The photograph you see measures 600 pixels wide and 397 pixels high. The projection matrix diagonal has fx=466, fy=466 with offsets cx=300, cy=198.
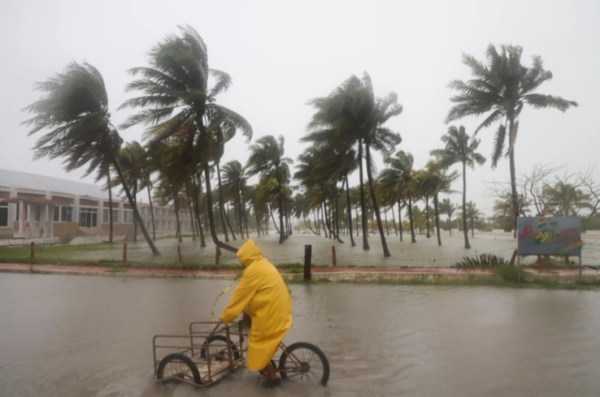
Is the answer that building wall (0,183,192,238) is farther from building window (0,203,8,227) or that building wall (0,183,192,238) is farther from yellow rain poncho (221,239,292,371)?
yellow rain poncho (221,239,292,371)

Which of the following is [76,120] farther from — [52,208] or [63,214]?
[63,214]

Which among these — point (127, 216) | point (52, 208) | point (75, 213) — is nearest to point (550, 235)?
point (52, 208)

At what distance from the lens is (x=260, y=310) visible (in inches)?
182

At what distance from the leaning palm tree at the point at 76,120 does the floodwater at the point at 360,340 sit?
32.0 feet

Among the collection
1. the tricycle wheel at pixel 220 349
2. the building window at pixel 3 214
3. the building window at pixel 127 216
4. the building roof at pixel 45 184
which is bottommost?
the tricycle wheel at pixel 220 349

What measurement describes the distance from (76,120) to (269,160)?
16533 millimetres

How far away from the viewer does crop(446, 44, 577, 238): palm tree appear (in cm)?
2034

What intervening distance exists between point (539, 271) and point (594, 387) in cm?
1102

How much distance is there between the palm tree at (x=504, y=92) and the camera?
20.3m

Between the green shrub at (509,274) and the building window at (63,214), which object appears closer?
the green shrub at (509,274)

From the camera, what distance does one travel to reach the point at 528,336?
731 centimetres

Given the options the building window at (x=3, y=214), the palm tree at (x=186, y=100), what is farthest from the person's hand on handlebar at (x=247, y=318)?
the building window at (x=3, y=214)

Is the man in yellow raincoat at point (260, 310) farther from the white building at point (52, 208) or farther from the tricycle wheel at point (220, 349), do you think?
the white building at point (52, 208)

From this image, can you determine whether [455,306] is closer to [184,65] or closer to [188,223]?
[184,65]
